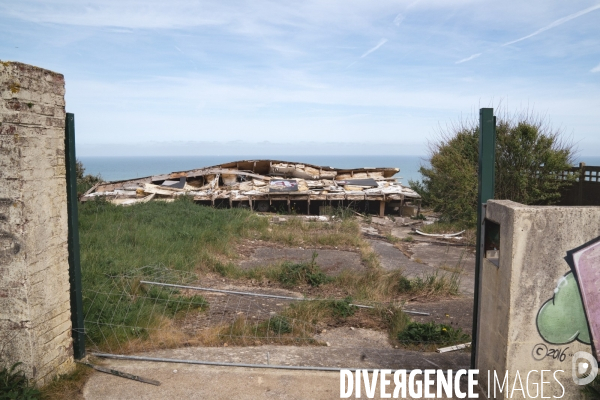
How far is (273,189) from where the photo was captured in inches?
795

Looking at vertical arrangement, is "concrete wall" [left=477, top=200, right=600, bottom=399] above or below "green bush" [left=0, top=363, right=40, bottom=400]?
above

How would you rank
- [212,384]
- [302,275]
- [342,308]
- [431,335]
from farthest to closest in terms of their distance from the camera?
1. [302,275]
2. [342,308]
3. [431,335]
4. [212,384]

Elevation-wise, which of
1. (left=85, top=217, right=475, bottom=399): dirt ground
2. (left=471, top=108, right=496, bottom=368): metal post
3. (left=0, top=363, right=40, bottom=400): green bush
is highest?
(left=471, top=108, right=496, bottom=368): metal post

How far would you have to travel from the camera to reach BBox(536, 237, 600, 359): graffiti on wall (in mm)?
3346

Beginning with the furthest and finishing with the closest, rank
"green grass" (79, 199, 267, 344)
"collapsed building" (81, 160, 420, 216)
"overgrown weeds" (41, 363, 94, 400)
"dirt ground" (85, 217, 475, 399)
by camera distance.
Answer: "collapsed building" (81, 160, 420, 216) < "green grass" (79, 199, 267, 344) < "dirt ground" (85, 217, 475, 399) < "overgrown weeds" (41, 363, 94, 400)

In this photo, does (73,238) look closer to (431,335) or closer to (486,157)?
(486,157)

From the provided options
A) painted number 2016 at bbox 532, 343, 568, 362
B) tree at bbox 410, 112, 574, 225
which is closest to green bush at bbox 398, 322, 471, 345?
painted number 2016 at bbox 532, 343, 568, 362

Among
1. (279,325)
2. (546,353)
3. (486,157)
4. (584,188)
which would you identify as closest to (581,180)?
(584,188)

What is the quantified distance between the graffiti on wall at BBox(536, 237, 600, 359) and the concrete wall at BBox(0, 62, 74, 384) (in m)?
3.80

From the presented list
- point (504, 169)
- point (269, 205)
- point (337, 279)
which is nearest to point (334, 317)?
point (337, 279)

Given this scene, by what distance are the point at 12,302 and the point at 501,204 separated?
375 cm

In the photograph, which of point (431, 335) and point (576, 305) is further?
point (431, 335)

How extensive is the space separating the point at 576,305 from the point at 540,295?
30 cm

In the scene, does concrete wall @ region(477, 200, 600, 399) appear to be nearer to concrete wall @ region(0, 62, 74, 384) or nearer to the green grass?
concrete wall @ region(0, 62, 74, 384)
